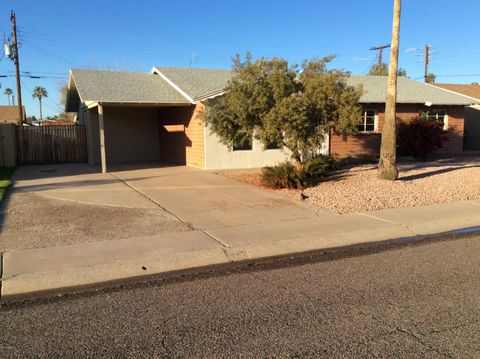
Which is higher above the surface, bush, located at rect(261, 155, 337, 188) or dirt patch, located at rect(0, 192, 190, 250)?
bush, located at rect(261, 155, 337, 188)

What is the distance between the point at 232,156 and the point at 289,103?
701 centimetres

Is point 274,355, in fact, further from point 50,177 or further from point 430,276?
point 50,177

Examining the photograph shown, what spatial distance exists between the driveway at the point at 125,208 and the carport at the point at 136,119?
3.86m

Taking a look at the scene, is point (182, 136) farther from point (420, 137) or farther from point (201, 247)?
point (201, 247)

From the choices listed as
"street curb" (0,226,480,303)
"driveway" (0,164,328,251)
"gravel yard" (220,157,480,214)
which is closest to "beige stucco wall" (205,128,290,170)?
"gravel yard" (220,157,480,214)

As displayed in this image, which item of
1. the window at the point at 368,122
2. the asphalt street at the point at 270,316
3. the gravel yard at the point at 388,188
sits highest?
the window at the point at 368,122

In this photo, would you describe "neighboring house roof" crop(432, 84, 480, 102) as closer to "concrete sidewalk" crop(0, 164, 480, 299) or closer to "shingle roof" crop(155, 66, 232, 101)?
"shingle roof" crop(155, 66, 232, 101)

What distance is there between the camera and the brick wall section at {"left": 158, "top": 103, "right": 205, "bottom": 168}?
18.0 meters

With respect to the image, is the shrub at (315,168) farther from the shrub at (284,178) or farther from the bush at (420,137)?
the bush at (420,137)

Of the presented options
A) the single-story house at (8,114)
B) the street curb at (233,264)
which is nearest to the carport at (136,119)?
the street curb at (233,264)

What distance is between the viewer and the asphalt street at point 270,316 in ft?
12.3

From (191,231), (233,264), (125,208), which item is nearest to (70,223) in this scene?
(125,208)

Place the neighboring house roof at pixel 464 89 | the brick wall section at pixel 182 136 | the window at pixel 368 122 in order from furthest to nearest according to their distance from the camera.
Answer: the neighboring house roof at pixel 464 89 → the window at pixel 368 122 → the brick wall section at pixel 182 136

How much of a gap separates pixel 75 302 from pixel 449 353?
3.85 metres
